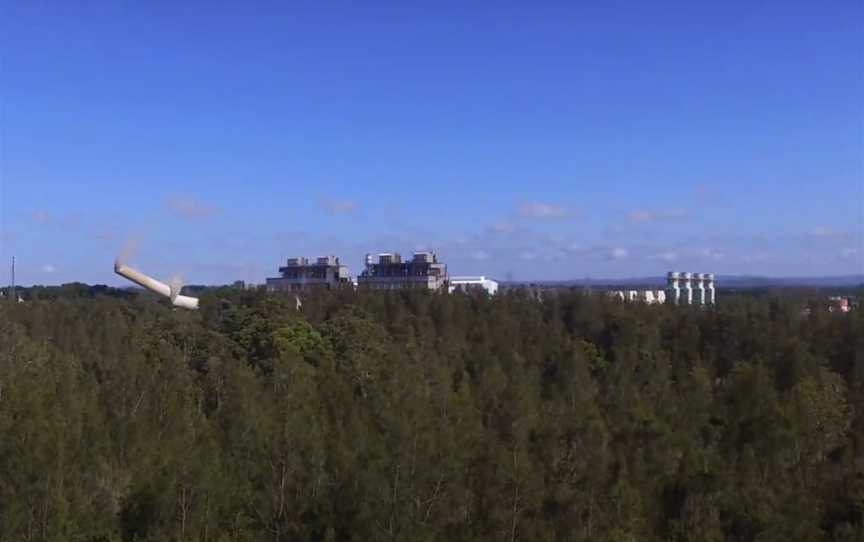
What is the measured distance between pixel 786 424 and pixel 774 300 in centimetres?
2845

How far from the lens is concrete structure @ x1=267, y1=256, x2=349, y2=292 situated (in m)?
92.5

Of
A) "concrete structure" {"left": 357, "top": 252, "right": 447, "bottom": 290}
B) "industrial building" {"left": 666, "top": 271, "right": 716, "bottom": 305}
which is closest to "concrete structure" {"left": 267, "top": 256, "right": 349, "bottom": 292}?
"concrete structure" {"left": 357, "top": 252, "right": 447, "bottom": 290}

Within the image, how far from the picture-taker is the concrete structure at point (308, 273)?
92.5m

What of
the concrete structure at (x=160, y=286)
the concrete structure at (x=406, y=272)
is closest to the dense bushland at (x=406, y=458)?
the concrete structure at (x=160, y=286)

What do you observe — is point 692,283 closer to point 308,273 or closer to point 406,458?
point 308,273

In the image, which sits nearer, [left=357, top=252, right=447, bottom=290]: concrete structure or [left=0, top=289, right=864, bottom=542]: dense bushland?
[left=0, top=289, right=864, bottom=542]: dense bushland

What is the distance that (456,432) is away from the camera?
18.0 meters

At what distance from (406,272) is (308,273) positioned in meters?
10.1

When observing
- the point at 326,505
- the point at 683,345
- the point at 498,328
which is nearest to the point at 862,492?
the point at 326,505

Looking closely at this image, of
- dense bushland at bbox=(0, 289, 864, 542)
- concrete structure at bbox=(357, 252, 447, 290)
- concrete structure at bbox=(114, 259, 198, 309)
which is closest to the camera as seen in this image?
dense bushland at bbox=(0, 289, 864, 542)

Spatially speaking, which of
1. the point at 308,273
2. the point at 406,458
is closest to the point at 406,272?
the point at 308,273

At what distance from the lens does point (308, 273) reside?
94.2 meters

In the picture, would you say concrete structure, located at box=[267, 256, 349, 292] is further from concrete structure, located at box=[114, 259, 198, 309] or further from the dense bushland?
the dense bushland

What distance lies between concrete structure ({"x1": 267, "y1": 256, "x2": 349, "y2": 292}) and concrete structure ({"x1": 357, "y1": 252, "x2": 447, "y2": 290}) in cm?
227
